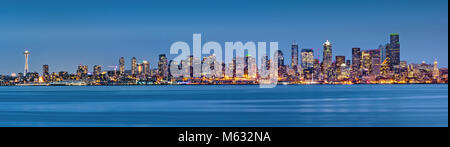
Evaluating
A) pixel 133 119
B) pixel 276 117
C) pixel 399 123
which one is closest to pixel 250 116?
pixel 276 117
